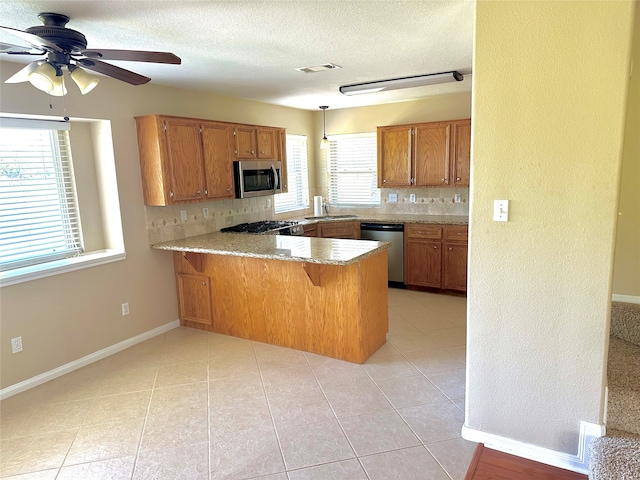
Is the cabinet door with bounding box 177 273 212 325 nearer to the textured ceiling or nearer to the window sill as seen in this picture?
the window sill

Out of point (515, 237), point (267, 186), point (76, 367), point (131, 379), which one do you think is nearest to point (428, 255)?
point (267, 186)

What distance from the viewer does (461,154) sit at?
195 inches

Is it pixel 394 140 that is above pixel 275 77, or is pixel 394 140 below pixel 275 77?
below

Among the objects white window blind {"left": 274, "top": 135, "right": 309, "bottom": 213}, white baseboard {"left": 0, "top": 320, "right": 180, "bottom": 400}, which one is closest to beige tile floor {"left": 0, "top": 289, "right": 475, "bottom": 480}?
white baseboard {"left": 0, "top": 320, "right": 180, "bottom": 400}

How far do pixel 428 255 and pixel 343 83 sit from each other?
227cm

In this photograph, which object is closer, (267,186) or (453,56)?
(453,56)

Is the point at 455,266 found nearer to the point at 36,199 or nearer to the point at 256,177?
the point at 256,177

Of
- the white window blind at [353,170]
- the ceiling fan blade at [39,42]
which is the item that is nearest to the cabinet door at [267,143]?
the white window blind at [353,170]

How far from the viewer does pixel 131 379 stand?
3.24 metres

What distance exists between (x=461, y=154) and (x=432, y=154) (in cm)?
35

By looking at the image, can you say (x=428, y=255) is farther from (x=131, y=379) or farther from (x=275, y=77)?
(x=131, y=379)

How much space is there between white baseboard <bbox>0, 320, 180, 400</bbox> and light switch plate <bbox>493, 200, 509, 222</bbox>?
11.1 feet

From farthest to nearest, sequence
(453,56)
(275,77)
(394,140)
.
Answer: (394,140)
(275,77)
(453,56)

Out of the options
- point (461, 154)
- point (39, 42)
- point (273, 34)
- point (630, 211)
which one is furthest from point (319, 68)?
point (630, 211)
